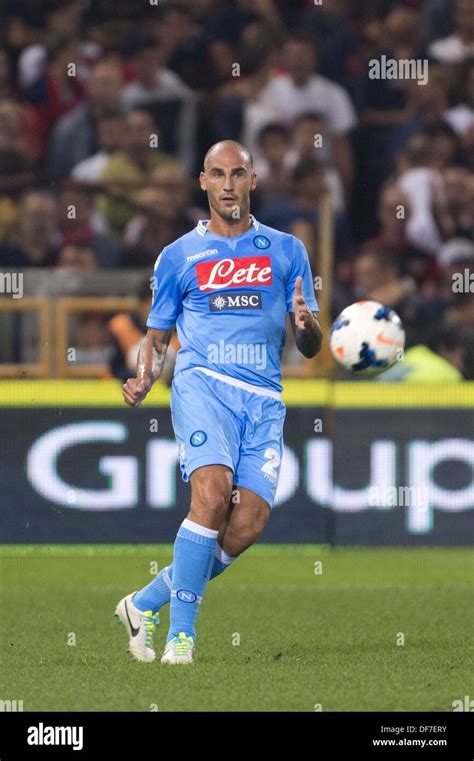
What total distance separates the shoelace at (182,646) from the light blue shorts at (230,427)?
71 centimetres

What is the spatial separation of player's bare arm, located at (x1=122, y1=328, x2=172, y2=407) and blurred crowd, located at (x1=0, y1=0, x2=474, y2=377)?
20.5 feet

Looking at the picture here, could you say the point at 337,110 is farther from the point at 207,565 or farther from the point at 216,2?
the point at 207,565

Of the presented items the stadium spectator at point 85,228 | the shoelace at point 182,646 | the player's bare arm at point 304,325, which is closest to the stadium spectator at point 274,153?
the stadium spectator at point 85,228

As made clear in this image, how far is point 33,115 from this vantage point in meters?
15.5

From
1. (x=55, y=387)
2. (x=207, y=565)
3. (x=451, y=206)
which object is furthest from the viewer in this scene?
(x=451, y=206)

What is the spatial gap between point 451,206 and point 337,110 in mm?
1525

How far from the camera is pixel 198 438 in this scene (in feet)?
23.0

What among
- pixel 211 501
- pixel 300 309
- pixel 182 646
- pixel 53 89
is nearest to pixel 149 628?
pixel 182 646

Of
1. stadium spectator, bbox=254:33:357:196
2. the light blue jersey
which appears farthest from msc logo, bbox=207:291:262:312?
stadium spectator, bbox=254:33:357:196

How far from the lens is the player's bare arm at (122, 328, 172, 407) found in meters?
7.14
